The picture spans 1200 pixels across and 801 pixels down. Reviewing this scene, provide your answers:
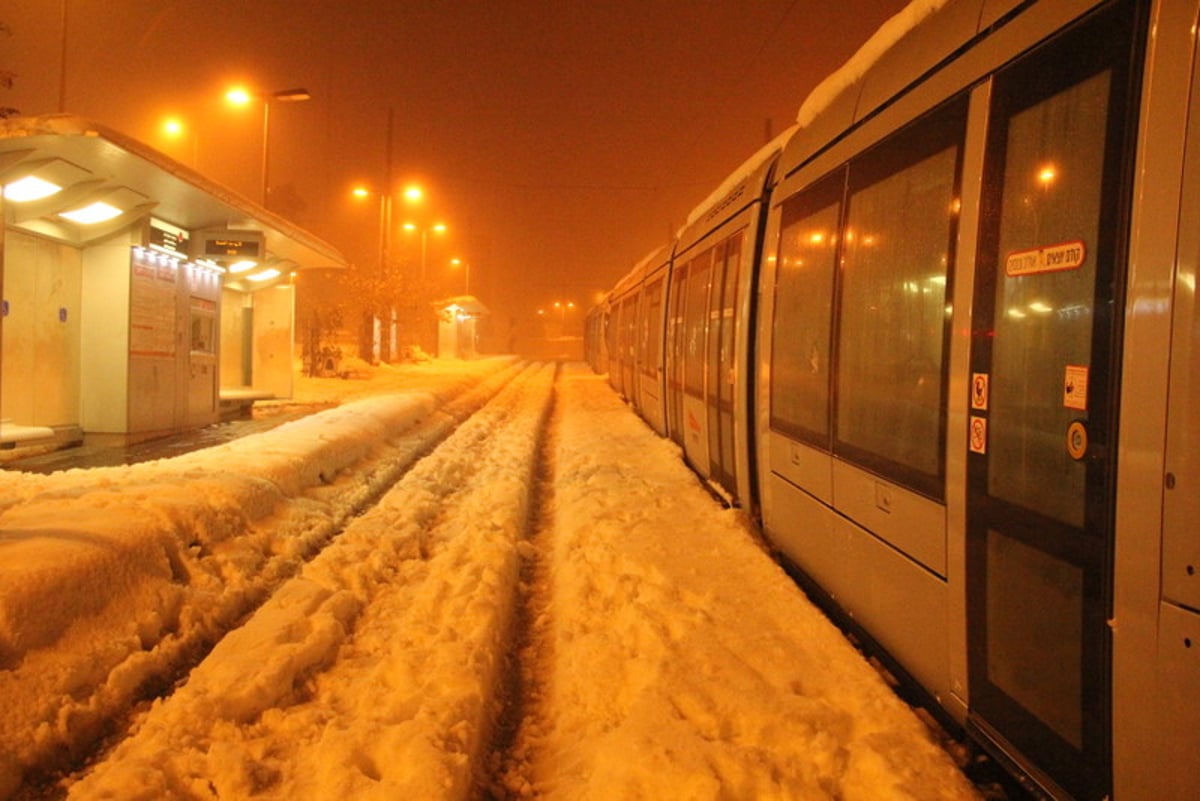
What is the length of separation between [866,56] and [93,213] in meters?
10.6

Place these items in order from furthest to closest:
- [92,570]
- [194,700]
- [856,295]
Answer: [92,570] → [856,295] → [194,700]

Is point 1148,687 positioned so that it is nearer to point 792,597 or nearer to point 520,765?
point 520,765

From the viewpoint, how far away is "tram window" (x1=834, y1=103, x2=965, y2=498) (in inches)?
138

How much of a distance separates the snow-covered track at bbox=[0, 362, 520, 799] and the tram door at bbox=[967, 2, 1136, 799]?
13.2ft

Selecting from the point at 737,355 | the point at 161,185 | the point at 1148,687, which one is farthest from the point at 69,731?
the point at 161,185

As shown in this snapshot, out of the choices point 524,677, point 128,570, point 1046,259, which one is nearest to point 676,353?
point 524,677

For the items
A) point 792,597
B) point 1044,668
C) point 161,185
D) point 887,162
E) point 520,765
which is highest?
point 161,185

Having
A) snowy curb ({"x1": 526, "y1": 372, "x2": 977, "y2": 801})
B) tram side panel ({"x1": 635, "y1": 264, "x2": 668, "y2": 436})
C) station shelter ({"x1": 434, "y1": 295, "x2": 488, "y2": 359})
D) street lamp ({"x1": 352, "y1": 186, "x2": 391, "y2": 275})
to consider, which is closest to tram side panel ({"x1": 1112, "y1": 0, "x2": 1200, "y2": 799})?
snowy curb ({"x1": 526, "y1": 372, "x2": 977, "y2": 801})

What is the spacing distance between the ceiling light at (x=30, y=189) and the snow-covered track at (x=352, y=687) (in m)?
6.18

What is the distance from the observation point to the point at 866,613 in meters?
4.27

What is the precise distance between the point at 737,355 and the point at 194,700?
16.1 feet

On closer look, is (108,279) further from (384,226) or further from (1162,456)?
(384,226)

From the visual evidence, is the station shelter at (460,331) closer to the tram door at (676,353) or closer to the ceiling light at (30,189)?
the tram door at (676,353)

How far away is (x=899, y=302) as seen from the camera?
3.93 m
